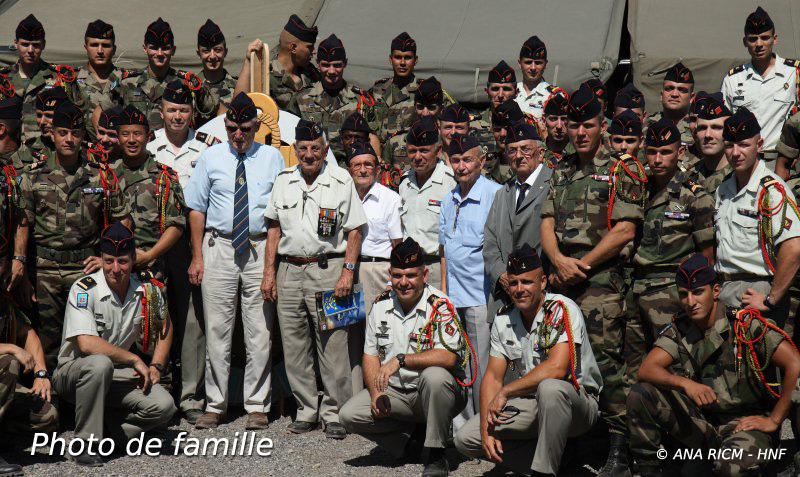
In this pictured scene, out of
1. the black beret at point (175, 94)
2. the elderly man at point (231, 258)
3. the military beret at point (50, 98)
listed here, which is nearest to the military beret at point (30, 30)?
the military beret at point (50, 98)

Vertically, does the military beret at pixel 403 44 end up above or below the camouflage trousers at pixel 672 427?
above

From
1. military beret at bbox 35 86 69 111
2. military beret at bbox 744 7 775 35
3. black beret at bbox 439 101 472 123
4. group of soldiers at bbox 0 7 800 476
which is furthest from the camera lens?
military beret at bbox 744 7 775 35

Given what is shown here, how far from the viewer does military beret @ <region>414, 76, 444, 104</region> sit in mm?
9312

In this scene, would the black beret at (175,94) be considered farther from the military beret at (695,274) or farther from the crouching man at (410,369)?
the military beret at (695,274)

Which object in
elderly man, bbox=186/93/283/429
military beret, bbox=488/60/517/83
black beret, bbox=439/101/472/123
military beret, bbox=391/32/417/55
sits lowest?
elderly man, bbox=186/93/283/429

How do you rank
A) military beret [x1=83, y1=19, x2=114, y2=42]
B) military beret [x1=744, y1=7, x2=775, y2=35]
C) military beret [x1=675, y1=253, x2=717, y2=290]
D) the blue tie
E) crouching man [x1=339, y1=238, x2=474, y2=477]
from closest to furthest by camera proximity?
military beret [x1=675, y1=253, x2=717, y2=290] < crouching man [x1=339, y1=238, x2=474, y2=477] < the blue tie < military beret [x1=744, y1=7, x2=775, y2=35] < military beret [x1=83, y1=19, x2=114, y2=42]

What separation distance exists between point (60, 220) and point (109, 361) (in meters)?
1.19

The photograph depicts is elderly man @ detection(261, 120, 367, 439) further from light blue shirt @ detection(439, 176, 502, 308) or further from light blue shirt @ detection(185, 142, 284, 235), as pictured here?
light blue shirt @ detection(439, 176, 502, 308)

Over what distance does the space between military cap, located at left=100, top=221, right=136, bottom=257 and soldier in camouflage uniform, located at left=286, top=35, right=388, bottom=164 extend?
225 cm

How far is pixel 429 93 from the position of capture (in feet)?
30.6

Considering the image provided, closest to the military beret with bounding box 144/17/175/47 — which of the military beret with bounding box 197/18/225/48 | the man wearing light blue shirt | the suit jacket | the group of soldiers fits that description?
the group of soldiers

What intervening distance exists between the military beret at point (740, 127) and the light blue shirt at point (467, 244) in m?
1.70

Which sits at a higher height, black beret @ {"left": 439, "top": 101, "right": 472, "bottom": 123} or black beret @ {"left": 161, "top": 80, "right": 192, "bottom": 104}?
black beret @ {"left": 161, "top": 80, "right": 192, "bottom": 104}

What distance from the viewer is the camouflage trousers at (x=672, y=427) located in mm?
6406
